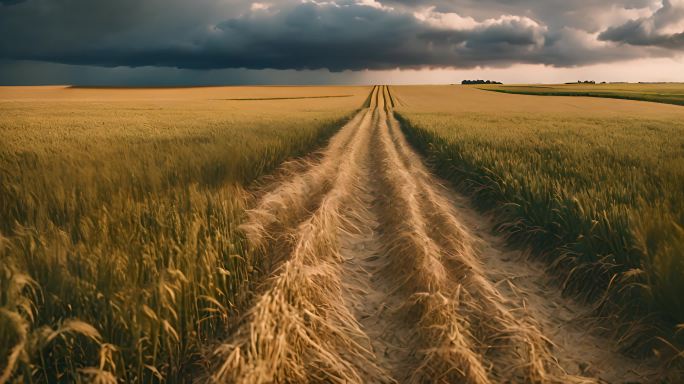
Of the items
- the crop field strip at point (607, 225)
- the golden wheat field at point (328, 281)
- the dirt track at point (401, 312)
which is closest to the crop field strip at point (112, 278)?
the golden wheat field at point (328, 281)

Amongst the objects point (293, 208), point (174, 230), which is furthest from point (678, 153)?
point (174, 230)

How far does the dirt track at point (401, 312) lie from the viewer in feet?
9.50

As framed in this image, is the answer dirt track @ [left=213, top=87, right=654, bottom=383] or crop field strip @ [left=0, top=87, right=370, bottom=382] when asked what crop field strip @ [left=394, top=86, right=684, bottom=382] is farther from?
crop field strip @ [left=0, top=87, right=370, bottom=382]

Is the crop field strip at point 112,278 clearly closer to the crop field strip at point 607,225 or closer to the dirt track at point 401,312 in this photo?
the dirt track at point 401,312

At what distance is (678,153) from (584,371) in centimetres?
858

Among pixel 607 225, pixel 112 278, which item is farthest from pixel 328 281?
pixel 607 225

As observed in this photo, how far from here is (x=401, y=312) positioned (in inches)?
153

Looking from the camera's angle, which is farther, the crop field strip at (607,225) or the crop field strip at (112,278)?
the crop field strip at (607,225)

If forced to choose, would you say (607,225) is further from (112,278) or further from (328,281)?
(112,278)

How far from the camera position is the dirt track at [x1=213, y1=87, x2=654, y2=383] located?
2.90m

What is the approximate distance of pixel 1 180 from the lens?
17.5 feet

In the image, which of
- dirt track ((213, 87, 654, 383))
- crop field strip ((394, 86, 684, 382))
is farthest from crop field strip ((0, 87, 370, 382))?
crop field strip ((394, 86, 684, 382))

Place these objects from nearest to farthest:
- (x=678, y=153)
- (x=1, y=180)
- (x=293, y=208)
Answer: (x=1, y=180) → (x=293, y=208) → (x=678, y=153)

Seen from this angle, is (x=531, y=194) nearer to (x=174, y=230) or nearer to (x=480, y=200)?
(x=480, y=200)
